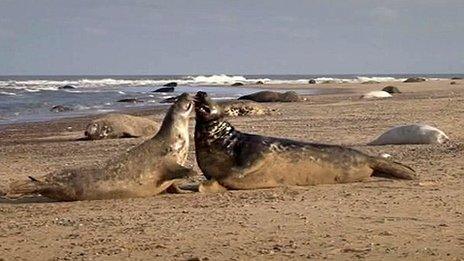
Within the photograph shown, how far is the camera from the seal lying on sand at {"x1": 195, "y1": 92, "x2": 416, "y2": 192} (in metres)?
8.23

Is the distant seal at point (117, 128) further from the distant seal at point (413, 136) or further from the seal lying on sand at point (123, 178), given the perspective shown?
the seal lying on sand at point (123, 178)

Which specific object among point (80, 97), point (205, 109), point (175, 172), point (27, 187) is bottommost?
point (80, 97)

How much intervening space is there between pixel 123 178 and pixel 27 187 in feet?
3.12

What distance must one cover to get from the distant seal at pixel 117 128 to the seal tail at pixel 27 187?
741 cm

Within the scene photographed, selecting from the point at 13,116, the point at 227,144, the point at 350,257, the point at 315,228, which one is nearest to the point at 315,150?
the point at 227,144

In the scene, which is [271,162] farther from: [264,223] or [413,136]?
[413,136]

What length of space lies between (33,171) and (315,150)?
3.98 metres

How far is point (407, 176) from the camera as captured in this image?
8.38 m

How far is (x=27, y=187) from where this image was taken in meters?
7.80

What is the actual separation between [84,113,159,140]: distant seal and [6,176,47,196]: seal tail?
7.41 m

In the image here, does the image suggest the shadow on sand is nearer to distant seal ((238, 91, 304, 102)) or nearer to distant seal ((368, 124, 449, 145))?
distant seal ((368, 124, 449, 145))

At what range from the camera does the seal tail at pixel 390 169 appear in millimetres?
8391

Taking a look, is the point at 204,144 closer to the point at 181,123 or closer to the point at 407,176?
the point at 181,123

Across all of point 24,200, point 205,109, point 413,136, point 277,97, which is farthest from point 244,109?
point 24,200
